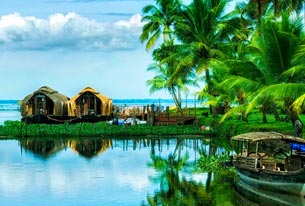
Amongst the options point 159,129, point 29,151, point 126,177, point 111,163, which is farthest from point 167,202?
point 159,129

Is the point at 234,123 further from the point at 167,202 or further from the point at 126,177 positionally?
the point at 167,202

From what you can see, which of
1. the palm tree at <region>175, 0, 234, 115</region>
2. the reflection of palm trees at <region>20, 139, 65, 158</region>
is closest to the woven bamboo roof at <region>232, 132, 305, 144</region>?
the reflection of palm trees at <region>20, 139, 65, 158</region>

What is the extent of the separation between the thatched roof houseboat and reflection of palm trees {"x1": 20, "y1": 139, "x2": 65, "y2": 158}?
337 inches

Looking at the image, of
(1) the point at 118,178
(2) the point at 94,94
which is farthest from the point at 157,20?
(1) the point at 118,178

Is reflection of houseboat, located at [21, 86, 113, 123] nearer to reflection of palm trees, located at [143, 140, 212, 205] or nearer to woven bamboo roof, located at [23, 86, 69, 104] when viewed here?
woven bamboo roof, located at [23, 86, 69, 104]

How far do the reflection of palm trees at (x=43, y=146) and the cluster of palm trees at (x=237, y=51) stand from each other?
293 inches

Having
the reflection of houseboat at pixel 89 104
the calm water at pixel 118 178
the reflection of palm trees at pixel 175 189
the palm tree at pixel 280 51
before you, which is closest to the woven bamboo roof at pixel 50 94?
the reflection of houseboat at pixel 89 104

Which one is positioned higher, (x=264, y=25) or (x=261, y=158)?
(x=264, y=25)

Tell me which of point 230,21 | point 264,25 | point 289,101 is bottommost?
point 289,101

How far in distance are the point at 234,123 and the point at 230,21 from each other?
573 cm

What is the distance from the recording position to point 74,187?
15.4 meters

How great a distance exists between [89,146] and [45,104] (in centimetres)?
1268

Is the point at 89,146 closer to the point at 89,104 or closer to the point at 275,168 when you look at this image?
the point at 275,168

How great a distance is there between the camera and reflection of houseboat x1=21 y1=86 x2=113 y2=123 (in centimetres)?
3605
